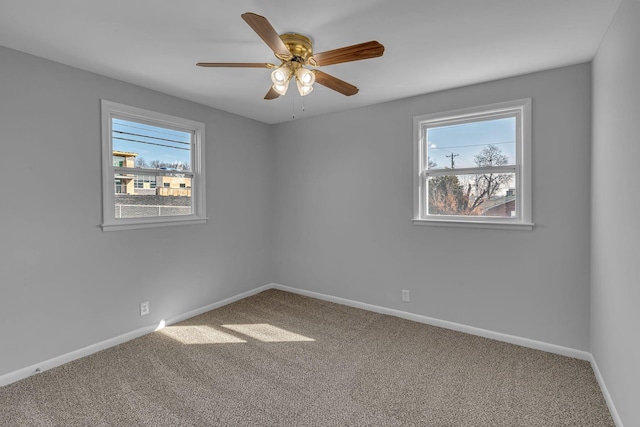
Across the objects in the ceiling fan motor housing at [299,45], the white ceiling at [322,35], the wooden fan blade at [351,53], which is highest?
the white ceiling at [322,35]

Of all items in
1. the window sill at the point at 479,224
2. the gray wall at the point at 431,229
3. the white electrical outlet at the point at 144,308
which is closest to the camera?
the gray wall at the point at 431,229

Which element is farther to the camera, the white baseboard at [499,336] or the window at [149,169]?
the window at [149,169]

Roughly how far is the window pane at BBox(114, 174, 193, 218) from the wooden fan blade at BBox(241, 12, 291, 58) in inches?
82.1

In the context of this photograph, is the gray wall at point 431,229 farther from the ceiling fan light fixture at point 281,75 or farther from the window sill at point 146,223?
the ceiling fan light fixture at point 281,75

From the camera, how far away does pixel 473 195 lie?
3.08 m

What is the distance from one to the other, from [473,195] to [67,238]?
12.0ft

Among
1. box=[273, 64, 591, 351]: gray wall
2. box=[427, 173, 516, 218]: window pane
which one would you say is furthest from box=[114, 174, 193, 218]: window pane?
box=[427, 173, 516, 218]: window pane

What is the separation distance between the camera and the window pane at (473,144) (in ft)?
9.48

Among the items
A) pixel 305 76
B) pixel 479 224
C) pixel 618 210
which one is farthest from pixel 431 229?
pixel 305 76

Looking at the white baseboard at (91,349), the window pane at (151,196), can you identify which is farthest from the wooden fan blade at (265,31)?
the white baseboard at (91,349)

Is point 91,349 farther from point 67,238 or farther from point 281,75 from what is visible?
point 281,75

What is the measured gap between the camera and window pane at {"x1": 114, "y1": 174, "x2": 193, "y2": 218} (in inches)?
116

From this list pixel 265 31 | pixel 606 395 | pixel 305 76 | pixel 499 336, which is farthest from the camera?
pixel 499 336

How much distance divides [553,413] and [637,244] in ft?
3.82
